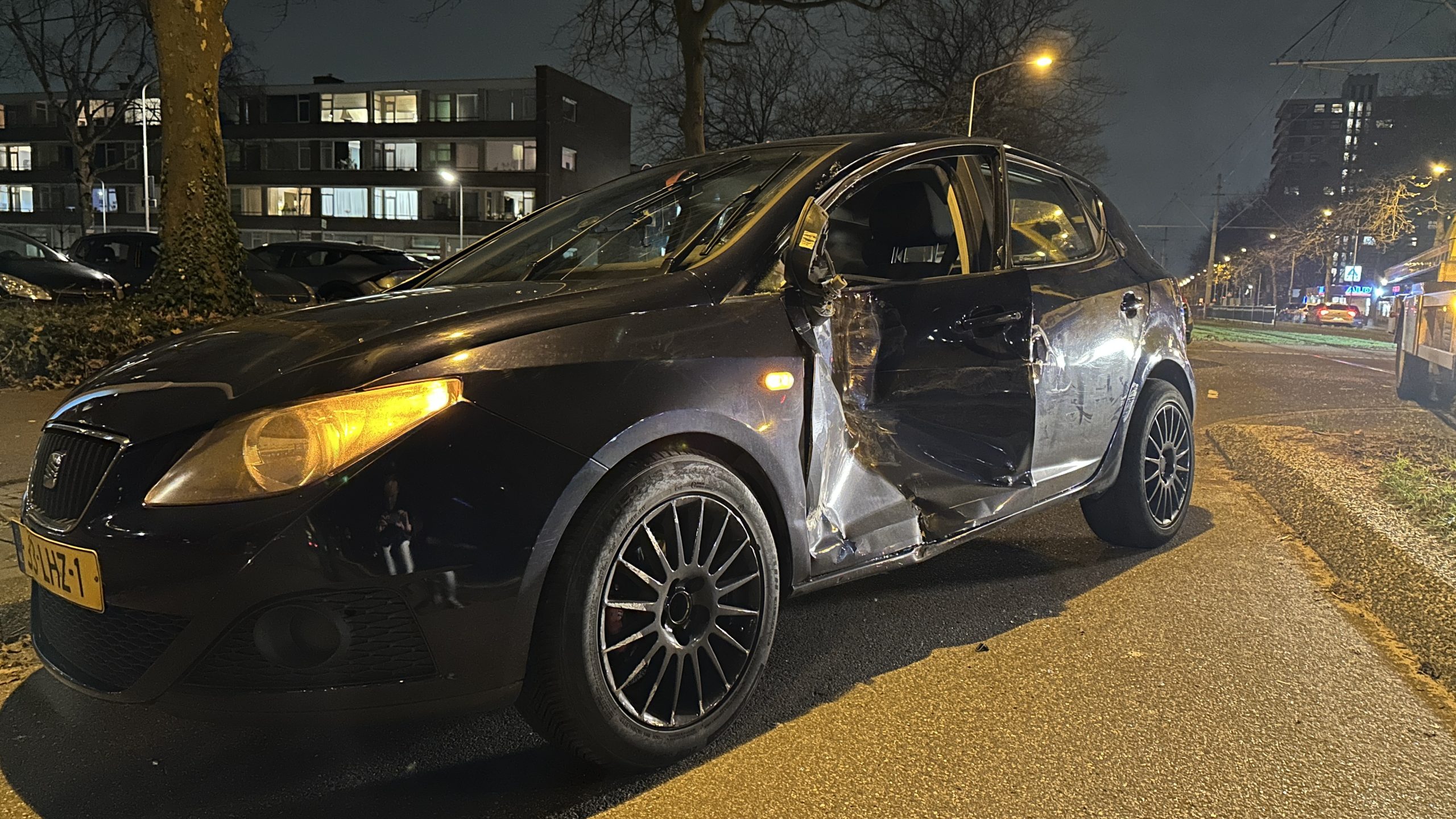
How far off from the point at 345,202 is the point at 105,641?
6834 centimetres

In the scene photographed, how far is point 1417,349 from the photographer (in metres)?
9.43

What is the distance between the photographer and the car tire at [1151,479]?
419 centimetres

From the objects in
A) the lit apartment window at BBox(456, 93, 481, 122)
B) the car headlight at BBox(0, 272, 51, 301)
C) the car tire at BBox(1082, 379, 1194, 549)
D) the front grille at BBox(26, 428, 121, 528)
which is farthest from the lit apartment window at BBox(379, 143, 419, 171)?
the front grille at BBox(26, 428, 121, 528)

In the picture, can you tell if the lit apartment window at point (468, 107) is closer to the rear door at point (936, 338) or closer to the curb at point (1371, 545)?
the curb at point (1371, 545)

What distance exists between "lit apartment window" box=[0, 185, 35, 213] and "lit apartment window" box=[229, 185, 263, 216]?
1659cm

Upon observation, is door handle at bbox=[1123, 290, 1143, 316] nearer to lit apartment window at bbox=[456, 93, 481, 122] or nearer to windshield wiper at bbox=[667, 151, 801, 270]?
windshield wiper at bbox=[667, 151, 801, 270]

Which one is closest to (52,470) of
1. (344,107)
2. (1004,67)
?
(1004,67)

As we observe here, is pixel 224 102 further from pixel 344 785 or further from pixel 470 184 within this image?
pixel 344 785

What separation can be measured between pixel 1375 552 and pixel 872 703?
8.75ft

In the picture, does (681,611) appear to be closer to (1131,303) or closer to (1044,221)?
(1044,221)

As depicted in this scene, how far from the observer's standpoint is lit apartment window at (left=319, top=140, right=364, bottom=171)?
64000 mm

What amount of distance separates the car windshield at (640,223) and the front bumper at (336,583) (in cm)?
89

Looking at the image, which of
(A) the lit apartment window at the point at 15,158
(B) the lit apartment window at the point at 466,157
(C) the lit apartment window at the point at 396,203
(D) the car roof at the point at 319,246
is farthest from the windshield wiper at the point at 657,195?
(A) the lit apartment window at the point at 15,158

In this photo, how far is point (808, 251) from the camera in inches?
107
